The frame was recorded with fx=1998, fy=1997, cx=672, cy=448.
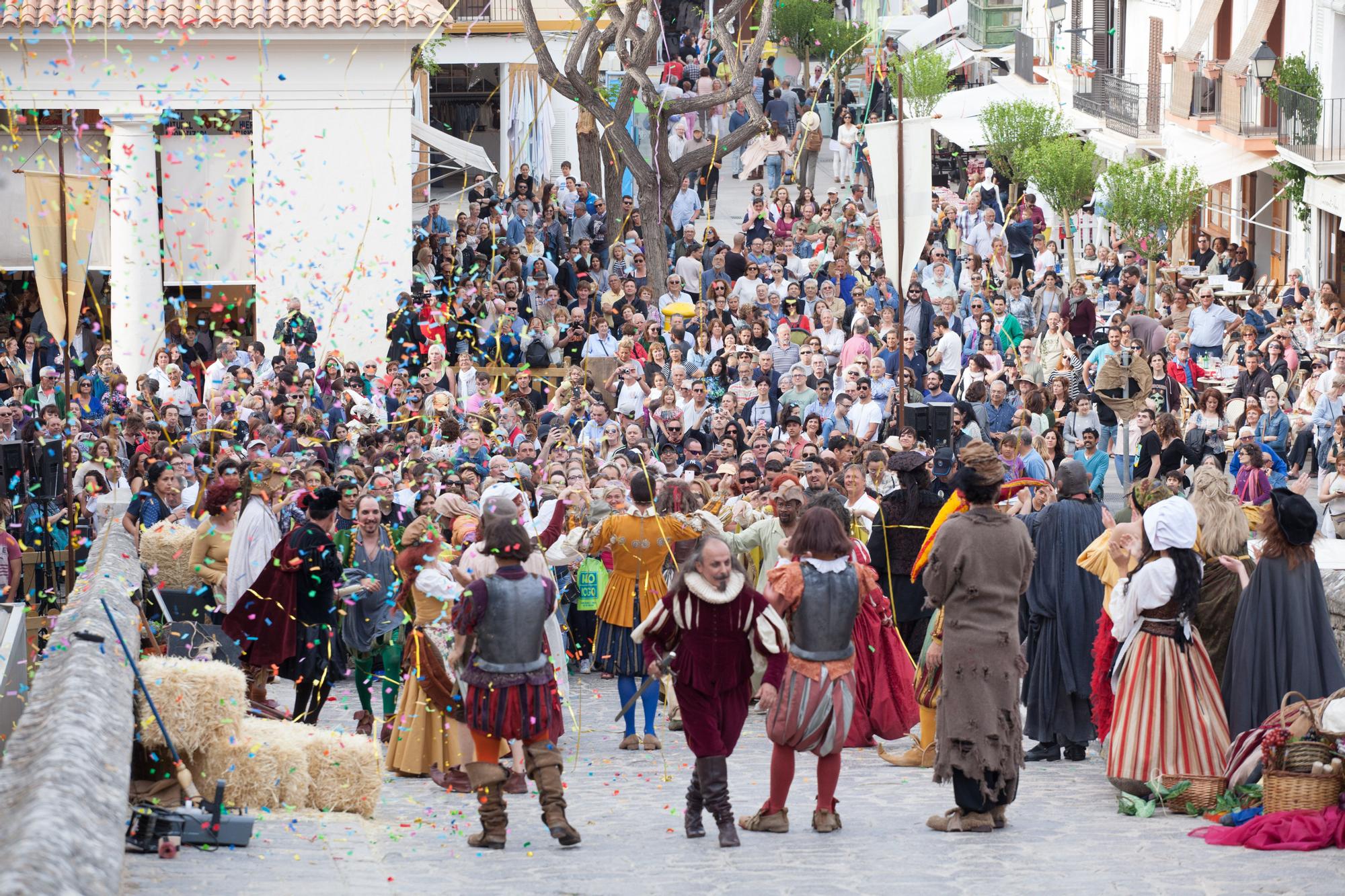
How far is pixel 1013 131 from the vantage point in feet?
110

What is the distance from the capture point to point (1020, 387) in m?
18.0

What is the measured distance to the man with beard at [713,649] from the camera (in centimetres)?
792

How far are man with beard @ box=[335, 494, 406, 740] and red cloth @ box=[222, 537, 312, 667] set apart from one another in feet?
0.93

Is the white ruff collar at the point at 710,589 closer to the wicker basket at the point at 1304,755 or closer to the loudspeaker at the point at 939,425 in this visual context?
the wicker basket at the point at 1304,755

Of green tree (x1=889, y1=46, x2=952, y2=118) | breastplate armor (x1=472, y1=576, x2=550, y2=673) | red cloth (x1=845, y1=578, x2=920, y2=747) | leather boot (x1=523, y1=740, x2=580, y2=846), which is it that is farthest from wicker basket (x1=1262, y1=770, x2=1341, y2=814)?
green tree (x1=889, y1=46, x2=952, y2=118)

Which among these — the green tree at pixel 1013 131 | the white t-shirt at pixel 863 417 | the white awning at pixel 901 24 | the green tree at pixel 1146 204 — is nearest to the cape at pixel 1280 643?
the white t-shirt at pixel 863 417

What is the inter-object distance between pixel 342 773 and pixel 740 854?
178 centimetres

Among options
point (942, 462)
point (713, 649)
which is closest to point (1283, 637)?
point (713, 649)

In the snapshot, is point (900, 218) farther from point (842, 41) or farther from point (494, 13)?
point (842, 41)

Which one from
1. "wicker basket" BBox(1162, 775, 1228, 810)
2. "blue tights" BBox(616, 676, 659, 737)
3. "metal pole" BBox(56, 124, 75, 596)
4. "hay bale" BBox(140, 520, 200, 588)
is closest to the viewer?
"wicker basket" BBox(1162, 775, 1228, 810)

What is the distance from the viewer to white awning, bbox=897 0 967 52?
47312 mm

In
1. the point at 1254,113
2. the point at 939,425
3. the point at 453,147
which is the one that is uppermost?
the point at 1254,113

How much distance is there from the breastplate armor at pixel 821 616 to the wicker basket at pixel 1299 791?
5.80 feet

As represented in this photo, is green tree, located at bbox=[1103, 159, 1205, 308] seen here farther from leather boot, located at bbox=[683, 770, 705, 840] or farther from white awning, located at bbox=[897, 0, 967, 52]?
leather boot, located at bbox=[683, 770, 705, 840]
